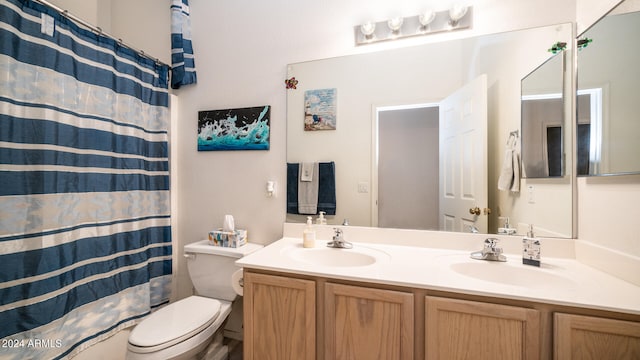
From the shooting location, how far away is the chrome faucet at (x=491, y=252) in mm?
1124

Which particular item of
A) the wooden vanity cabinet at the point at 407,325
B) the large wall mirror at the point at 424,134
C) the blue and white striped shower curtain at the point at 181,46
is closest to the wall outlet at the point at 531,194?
the large wall mirror at the point at 424,134

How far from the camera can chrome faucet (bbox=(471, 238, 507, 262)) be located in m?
1.12

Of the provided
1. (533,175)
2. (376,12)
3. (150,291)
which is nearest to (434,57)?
(376,12)

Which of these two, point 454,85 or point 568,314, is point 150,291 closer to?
point 568,314

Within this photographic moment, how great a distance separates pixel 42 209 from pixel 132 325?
2.76ft

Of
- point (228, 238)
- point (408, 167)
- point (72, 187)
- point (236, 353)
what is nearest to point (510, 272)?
point (408, 167)

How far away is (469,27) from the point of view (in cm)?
132

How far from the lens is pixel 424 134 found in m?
1.37

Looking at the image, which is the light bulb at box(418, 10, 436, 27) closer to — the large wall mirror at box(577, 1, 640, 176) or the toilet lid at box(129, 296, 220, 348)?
the large wall mirror at box(577, 1, 640, 176)

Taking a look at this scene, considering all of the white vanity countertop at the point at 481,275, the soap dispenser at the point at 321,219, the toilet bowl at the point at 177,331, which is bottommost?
the toilet bowl at the point at 177,331

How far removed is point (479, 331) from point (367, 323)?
37 cm

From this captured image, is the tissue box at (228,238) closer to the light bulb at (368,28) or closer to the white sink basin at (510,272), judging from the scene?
the white sink basin at (510,272)

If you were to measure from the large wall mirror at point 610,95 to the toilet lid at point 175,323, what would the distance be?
191 cm

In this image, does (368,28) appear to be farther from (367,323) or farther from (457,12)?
(367,323)
